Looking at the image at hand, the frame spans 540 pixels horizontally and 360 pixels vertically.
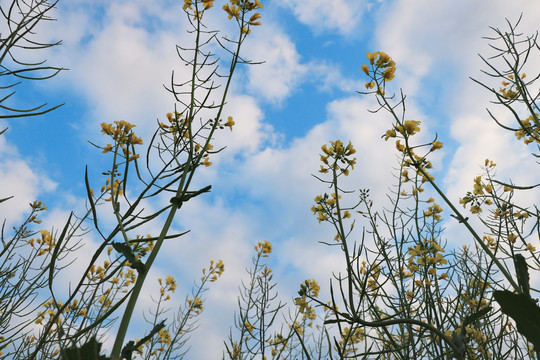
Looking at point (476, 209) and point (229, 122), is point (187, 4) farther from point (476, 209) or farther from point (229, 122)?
point (476, 209)

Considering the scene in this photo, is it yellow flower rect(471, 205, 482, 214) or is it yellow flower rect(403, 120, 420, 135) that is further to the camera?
yellow flower rect(471, 205, 482, 214)

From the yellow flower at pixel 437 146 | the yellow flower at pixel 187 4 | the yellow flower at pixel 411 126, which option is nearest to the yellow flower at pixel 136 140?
the yellow flower at pixel 187 4

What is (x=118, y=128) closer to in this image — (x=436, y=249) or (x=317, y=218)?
(x=317, y=218)

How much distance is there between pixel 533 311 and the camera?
50cm

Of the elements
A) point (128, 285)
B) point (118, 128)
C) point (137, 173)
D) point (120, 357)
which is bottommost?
point (120, 357)

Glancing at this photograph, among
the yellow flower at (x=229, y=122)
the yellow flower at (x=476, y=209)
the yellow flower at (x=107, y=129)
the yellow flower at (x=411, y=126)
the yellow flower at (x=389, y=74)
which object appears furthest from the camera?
the yellow flower at (x=476, y=209)

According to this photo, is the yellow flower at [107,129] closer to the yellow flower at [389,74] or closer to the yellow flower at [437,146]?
the yellow flower at [389,74]

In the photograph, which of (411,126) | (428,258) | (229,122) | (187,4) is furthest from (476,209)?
(187,4)

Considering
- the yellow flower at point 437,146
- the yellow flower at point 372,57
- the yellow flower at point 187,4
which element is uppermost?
the yellow flower at point 372,57

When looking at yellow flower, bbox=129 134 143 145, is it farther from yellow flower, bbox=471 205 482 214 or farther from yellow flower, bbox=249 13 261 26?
yellow flower, bbox=471 205 482 214

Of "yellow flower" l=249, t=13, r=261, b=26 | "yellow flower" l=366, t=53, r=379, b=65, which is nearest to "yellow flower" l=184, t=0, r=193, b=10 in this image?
"yellow flower" l=249, t=13, r=261, b=26

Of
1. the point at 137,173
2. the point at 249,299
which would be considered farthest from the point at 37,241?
the point at 137,173

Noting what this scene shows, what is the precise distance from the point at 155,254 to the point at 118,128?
2.88 feet

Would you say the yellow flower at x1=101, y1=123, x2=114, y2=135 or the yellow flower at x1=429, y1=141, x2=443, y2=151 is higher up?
the yellow flower at x1=429, y1=141, x2=443, y2=151
